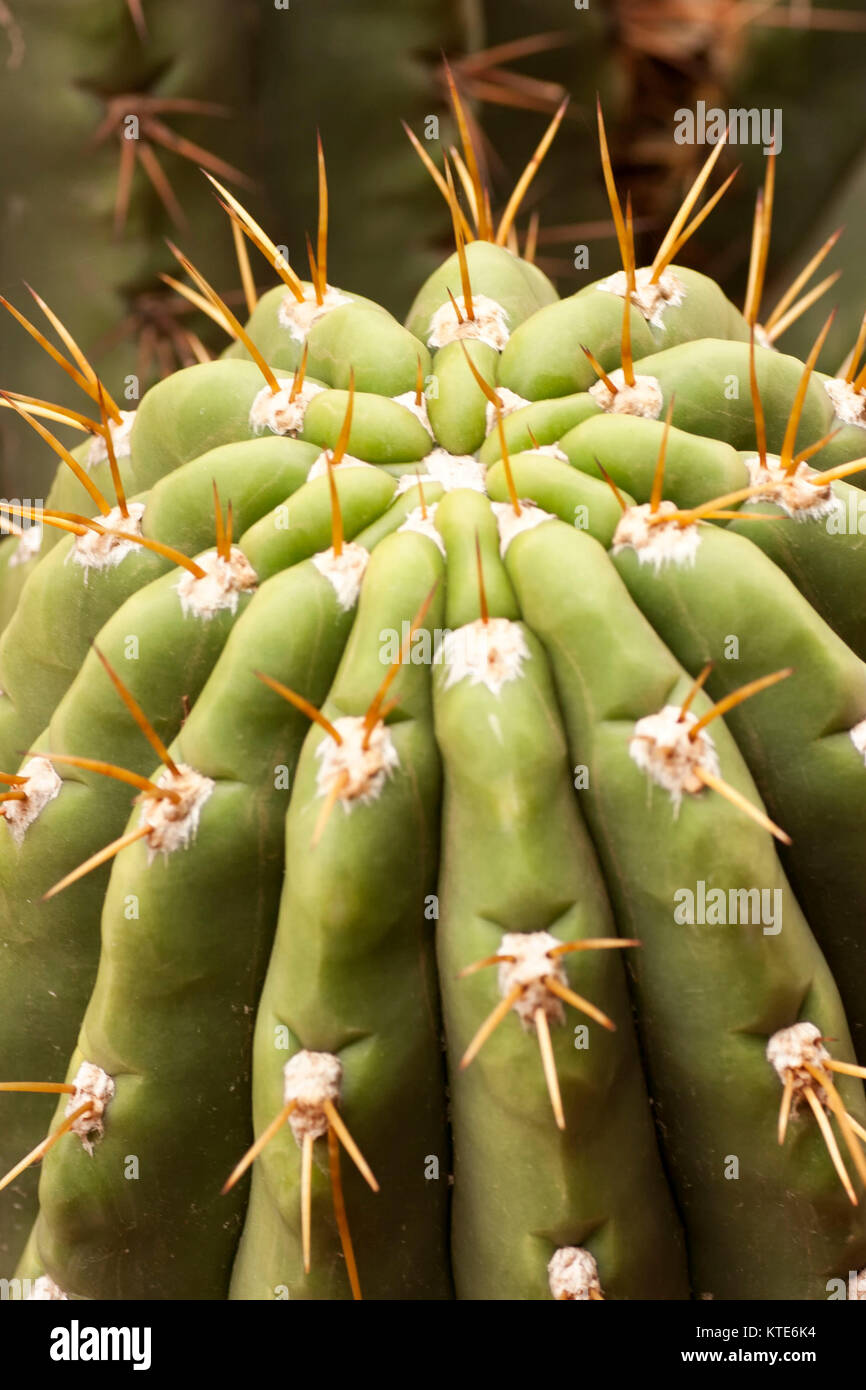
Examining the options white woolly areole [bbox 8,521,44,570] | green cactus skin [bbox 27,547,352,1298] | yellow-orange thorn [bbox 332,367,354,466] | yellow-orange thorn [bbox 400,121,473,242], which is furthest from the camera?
white woolly areole [bbox 8,521,44,570]

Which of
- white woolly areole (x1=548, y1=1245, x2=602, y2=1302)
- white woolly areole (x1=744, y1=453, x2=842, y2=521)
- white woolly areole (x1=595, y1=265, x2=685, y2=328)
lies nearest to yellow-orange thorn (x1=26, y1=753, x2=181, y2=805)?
white woolly areole (x1=548, y1=1245, x2=602, y2=1302)

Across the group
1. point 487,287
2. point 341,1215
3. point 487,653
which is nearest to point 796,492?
point 487,653

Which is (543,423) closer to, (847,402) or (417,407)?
(417,407)

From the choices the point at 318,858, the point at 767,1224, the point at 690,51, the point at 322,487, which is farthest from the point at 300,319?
the point at 690,51

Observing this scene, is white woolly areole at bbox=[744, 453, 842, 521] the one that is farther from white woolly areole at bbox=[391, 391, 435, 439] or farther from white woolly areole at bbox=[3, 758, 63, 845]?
white woolly areole at bbox=[3, 758, 63, 845]

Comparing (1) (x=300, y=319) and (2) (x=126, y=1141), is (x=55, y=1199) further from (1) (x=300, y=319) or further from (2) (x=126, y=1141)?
(1) (x=300, y=319)

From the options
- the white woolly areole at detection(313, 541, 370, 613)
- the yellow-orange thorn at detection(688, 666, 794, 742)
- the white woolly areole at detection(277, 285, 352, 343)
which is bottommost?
the yellow-orange thorn at detection(688, 666, 794, 742)
